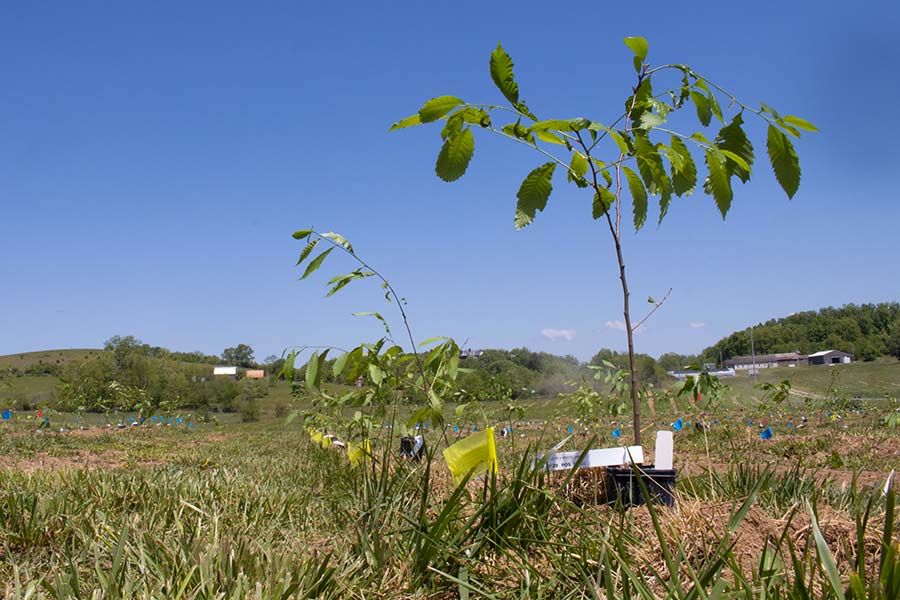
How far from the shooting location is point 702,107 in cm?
183

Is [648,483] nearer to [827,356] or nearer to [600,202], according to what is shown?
[600,202]

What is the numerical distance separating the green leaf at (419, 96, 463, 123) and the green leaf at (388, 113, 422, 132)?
2 centimetres

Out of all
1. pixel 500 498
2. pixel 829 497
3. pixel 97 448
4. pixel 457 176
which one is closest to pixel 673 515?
pixel 500 498

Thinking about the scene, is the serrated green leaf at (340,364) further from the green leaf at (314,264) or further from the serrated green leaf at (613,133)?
the serrated green leaf at (613,133)

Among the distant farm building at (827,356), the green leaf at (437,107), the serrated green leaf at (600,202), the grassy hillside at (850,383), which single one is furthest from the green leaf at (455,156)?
the distant farm building at (827,356)

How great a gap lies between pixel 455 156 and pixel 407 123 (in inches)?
6.0

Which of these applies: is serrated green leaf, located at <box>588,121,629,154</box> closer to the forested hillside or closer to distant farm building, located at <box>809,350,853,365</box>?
the forested hillside

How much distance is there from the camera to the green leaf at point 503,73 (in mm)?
1625

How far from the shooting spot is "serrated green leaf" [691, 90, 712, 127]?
5.97 feet

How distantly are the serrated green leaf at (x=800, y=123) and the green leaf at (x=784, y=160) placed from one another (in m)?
0.06

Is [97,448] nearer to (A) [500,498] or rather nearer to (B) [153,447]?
(B) [153,447]

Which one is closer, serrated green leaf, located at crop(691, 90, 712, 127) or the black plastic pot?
serrated green leaf, located at crop(691, 90, 712, 127)

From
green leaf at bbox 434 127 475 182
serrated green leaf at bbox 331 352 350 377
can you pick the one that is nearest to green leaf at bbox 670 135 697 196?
green leaf at bbox 434 127 475 182

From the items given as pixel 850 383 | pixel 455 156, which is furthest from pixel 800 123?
pixel 850 383
